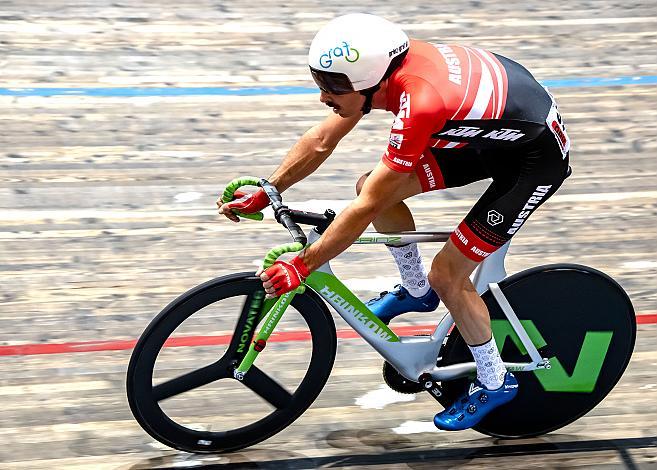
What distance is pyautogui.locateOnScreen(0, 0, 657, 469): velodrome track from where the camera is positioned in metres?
4.04

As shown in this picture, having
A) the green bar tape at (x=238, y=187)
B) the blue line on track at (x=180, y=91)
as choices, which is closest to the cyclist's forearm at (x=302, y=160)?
the green bar tape at (x=238, y=187)

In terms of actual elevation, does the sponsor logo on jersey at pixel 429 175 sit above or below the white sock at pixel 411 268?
above

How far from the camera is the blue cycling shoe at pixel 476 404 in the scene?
12.6 ft

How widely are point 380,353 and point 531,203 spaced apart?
2.51 feet

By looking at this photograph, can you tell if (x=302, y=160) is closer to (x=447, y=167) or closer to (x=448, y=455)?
(x=447, y=167)

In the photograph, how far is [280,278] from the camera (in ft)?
10.6

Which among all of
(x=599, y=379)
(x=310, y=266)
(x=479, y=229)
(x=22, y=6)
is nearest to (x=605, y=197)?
(x=599, y=379)

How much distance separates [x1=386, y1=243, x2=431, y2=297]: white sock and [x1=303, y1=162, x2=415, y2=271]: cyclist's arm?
63 cm

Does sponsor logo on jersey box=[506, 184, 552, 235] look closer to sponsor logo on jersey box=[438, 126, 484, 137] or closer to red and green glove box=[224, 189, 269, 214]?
sponsor logo on jersey box=[438, 126, 484, 137]

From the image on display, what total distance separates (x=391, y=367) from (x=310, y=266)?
0.83 m

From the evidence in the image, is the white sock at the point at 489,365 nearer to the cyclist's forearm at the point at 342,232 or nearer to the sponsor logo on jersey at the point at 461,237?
the sponsor logo on jersey at the point at 461,237

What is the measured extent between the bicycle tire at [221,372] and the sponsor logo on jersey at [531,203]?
2.21ft

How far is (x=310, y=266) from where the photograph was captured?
332 cm

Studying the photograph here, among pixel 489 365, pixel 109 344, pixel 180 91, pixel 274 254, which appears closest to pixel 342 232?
pixel 274 254
